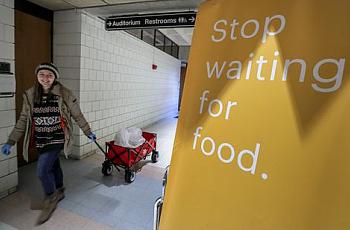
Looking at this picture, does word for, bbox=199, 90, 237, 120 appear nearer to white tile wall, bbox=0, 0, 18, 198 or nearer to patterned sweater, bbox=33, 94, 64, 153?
patterned sweater, bbox=33, 94, 64, 153

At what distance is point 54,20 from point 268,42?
362 cm

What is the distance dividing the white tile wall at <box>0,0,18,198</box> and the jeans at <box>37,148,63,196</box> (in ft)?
1.65

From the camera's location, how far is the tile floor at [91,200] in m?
2.09

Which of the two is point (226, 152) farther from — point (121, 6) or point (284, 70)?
point (121, 6)

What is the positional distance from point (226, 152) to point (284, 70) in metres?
0.36

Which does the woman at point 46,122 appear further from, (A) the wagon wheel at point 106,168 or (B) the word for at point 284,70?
(B) the word for at point 284,70

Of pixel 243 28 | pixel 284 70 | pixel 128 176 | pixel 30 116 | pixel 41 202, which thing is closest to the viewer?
pixel 284 70

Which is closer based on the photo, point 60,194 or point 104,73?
point 60,194

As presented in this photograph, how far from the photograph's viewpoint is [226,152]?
2.88 feet

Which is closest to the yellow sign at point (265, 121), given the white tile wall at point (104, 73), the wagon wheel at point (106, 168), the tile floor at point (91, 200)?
the tile floor at point (91, 200)

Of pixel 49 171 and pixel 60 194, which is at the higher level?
pixel 49 171

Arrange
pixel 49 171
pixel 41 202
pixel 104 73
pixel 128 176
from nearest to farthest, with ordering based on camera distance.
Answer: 1. pixel 49 171
2. pixel 41 202
3. pixel 128 176
4. pixel 104 73

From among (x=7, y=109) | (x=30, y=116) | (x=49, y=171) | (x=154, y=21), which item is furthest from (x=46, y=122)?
(x=154, y=21)

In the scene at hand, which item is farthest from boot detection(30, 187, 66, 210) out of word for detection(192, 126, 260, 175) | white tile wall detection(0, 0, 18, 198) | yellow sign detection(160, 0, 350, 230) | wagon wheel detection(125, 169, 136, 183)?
word for detection(192, 126, 260, 175)
